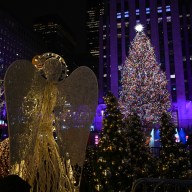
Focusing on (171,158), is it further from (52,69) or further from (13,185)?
(13,185)

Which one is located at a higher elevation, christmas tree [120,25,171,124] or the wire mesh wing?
christmas tree [120,25,171,124]

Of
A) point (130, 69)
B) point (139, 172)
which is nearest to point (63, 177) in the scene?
point (139, 172)

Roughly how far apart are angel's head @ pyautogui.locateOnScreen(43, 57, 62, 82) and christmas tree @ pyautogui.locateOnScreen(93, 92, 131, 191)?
A: 121 inches

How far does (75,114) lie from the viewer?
6.24 m

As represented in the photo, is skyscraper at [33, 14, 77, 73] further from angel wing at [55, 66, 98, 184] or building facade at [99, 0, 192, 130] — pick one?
angel wing at [55, 66, 98, 184]

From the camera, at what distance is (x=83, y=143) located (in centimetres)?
626

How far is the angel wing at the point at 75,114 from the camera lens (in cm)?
619

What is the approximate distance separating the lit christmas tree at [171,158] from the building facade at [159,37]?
43.0 meters

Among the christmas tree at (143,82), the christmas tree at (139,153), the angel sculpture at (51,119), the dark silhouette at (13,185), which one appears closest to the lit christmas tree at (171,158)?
the christmas tree at (139,153)

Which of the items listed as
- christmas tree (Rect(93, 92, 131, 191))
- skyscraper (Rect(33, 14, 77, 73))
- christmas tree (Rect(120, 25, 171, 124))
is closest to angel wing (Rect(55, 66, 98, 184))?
christmas tree (Rect(93, 92, 131, 191))

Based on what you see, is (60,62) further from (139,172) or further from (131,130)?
(131,130)

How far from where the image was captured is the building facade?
2119 inches

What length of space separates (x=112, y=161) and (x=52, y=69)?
357 cm

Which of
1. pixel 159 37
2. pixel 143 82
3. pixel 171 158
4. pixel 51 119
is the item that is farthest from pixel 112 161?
pixel 159 37
